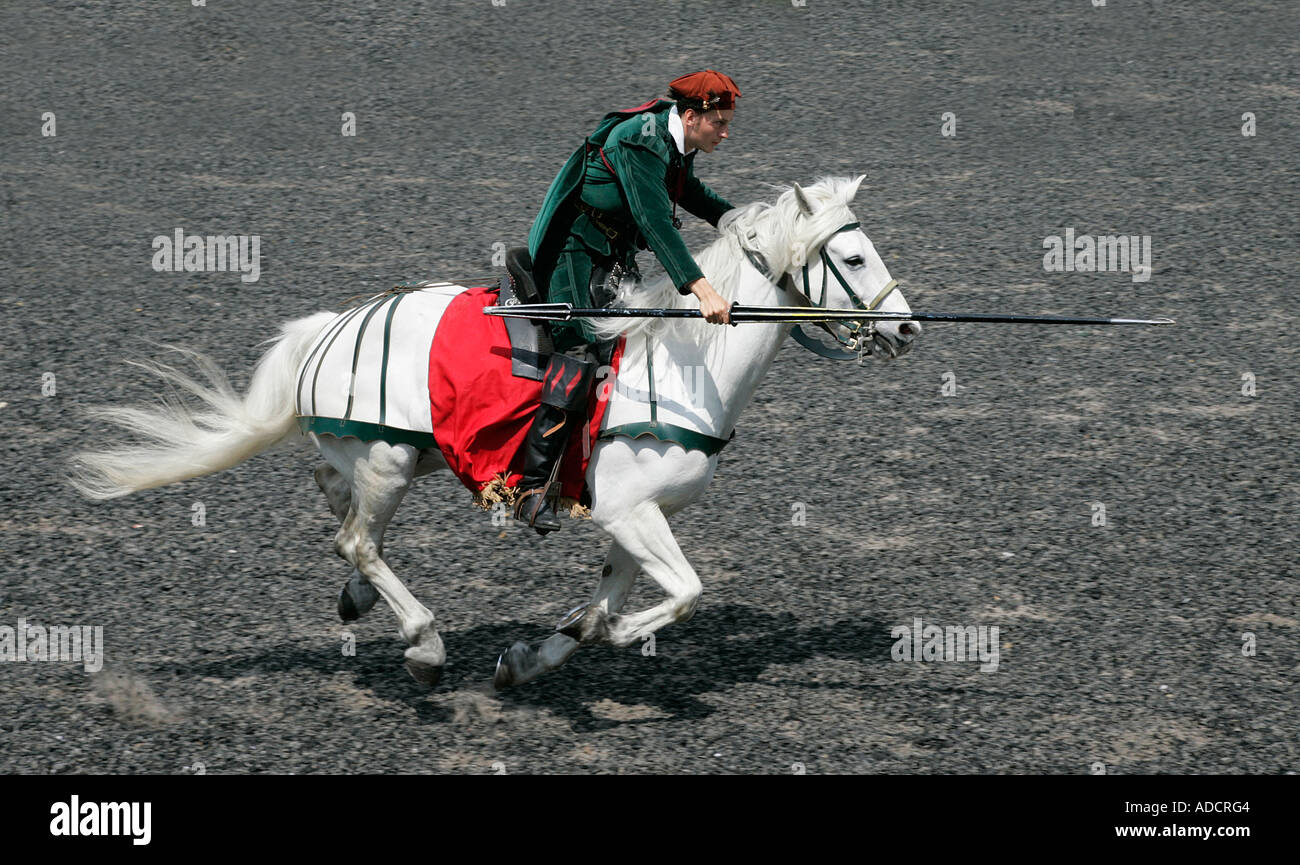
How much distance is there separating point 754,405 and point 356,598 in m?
4.12

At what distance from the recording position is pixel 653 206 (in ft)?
19.3

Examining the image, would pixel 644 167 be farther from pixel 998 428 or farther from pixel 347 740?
pixel 998 428

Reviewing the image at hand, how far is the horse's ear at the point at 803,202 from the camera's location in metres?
5.86

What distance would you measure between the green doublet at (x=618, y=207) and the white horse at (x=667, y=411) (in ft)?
0.74

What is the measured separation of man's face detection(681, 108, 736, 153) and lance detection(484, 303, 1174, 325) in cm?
71

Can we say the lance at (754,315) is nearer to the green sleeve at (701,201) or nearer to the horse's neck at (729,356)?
the horse's neck at (729,356)

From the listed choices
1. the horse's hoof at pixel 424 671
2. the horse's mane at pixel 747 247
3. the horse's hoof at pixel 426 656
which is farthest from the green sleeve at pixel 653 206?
the horse's hoof at pixel 424 671

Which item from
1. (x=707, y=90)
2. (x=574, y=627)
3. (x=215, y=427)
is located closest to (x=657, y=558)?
(x=574, y=627)

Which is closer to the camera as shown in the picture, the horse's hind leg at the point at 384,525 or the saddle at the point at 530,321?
the saddle at the point at 530,321

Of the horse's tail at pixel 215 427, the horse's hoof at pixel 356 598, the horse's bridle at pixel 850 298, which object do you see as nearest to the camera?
the horse's bridle at pixel 850 298

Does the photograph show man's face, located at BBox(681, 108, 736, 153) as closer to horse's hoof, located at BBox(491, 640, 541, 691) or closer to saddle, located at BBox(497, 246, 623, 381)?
saddle, located at BBox(497, 246, 623, 381)

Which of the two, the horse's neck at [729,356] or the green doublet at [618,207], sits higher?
the green doublet at [618,207]

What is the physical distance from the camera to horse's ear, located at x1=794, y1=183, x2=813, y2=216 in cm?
586

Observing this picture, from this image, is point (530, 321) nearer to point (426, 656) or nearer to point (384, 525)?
point (384, 525)
